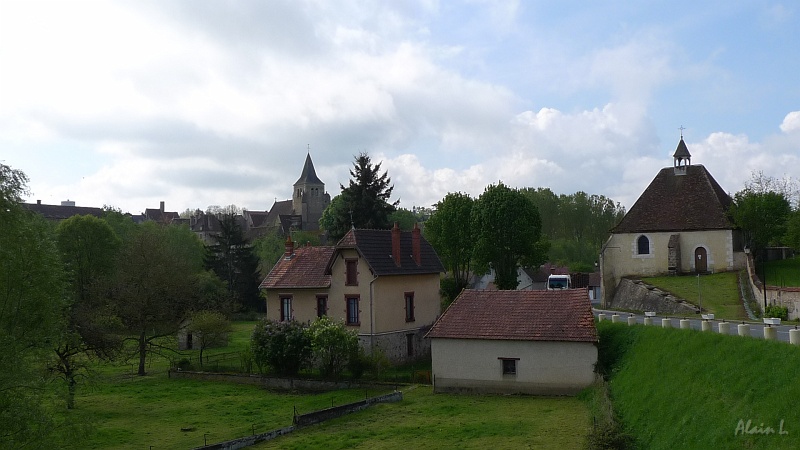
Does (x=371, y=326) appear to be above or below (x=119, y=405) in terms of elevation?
above

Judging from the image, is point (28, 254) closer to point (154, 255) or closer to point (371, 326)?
point (371, 326)

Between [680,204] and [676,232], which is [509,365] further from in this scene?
[680,204]

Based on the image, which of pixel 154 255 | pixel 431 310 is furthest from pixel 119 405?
pixel 431 310

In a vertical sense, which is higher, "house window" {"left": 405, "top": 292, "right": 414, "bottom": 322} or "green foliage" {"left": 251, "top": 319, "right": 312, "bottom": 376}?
"house window" {"left": 405, "top": 292, "right": 414, "bottom": 322}

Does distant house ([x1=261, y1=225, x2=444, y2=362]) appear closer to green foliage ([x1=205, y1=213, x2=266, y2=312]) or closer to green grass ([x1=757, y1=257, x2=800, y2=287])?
green grass ([x1=757, y1=257, x2=800, y2=287])

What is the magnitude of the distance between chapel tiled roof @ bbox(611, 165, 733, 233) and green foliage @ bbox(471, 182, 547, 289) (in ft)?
22.5

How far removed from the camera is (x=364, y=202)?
58.2 m

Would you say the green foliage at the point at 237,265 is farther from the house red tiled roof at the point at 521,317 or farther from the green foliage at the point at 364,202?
the house red tiled roof at the point at 521,317

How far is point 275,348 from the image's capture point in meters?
32.2

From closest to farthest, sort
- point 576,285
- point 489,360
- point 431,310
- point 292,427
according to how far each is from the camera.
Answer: point 292,427
point 489,360
point 431,310
point 576,285

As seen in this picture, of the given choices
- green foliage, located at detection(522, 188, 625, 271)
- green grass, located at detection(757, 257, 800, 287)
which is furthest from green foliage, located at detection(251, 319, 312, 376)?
green foliage, located at detection(522, 188, 625, 271)

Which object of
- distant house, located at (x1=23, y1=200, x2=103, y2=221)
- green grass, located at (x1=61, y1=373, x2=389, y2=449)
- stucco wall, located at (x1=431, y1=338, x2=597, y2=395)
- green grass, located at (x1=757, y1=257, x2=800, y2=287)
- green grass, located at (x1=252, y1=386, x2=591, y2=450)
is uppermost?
distant house, located at (x1=23, y1=200, x2=103, y2=221)

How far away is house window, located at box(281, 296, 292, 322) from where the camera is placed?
38156mm

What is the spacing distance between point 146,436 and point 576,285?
140 feet
